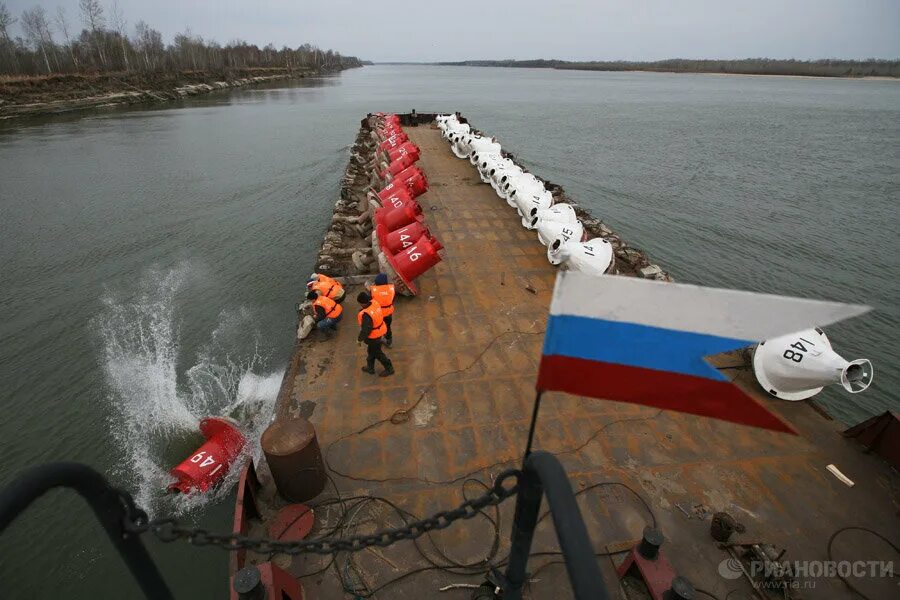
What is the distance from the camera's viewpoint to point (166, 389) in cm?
1065

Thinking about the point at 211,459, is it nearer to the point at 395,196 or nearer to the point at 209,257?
the point at 395,196

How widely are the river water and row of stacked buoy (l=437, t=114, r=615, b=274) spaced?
709 cm

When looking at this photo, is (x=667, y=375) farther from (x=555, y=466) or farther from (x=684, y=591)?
(x=684, y=591)

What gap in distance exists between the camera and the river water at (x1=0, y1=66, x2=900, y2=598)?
29.3 feet

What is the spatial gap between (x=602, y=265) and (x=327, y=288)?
20.8ft

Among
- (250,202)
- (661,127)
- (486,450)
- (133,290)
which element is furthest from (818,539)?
(661,127)

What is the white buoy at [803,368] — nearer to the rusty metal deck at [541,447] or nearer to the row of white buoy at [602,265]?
the row of white buoy at [602,265]

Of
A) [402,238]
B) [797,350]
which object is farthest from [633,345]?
[402,238]

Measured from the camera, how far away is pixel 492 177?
1789 centimetres

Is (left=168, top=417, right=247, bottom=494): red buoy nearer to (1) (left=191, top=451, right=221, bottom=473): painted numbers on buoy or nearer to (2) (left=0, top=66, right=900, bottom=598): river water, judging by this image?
(1) (left=191, top=451, right=221, bottom=473): painted numbers on buoy

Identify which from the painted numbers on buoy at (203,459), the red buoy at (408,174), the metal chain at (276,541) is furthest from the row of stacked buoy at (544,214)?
the painted numbers on buoy at (203,459)

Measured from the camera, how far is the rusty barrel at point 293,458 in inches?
208

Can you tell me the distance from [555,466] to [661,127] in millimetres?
55100

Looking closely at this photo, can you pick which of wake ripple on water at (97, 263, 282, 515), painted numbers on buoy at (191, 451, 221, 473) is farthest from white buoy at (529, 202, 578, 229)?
painted numbers on buoy at (191, 451, 221, 473)
